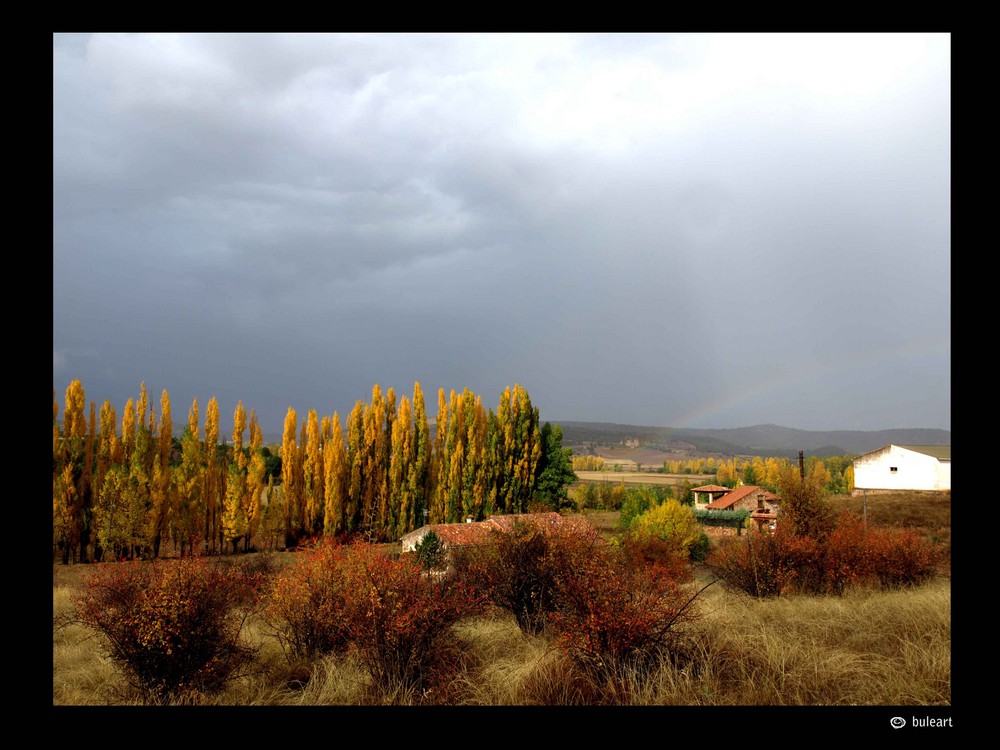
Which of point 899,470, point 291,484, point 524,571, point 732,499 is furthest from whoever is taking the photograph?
point 732,499

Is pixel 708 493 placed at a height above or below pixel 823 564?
below

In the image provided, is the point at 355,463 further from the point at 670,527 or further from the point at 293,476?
the point at 670,527

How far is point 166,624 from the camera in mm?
5027

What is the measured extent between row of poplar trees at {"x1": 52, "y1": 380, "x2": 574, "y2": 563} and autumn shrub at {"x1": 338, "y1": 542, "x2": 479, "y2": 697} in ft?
76.0

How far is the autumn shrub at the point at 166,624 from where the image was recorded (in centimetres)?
501

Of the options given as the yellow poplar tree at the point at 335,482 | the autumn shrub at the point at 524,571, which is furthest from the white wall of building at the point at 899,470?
the autumn shrub at the point at 524,571

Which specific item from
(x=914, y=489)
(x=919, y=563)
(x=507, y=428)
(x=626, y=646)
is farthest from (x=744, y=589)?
(x=507, y=428)

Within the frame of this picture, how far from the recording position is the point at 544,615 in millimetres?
6863

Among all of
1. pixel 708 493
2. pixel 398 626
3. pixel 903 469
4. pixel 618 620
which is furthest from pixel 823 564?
Answer: pixel 708 493

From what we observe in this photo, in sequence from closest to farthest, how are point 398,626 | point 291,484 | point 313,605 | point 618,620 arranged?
point 618,620
point 398,626
point 313,605
point 291,484

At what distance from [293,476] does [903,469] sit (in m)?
28.4
